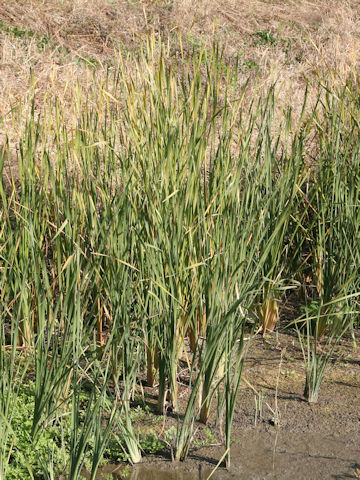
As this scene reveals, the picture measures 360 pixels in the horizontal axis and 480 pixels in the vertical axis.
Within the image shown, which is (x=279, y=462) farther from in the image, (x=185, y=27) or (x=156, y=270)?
(x=185, y=27)

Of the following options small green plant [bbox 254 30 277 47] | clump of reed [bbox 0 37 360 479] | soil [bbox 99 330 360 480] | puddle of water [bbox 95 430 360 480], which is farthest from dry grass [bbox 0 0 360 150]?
puddle of water [bbox 95 430 360 480]

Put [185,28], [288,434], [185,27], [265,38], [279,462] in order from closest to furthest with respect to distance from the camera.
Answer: [279,462] < [288,434] < [185,28] < [185,27] < [265,38]

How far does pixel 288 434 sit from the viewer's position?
217 cm

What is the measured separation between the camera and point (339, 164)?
2783 mm

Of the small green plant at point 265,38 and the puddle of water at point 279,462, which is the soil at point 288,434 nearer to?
the puddle of water at point 279,462

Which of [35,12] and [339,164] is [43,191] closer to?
[339,164]

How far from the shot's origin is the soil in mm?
1973

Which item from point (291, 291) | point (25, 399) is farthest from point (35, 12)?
point (25, 399)

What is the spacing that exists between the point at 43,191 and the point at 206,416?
117 cm

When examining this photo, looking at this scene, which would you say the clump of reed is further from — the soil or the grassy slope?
the grassy slope

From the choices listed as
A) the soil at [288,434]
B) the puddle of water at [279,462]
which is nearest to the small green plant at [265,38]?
the soil at [288,434]

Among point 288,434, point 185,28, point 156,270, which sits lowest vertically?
point 288,434

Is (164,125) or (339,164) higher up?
(164,125)

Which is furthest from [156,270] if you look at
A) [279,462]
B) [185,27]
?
[185,27]
